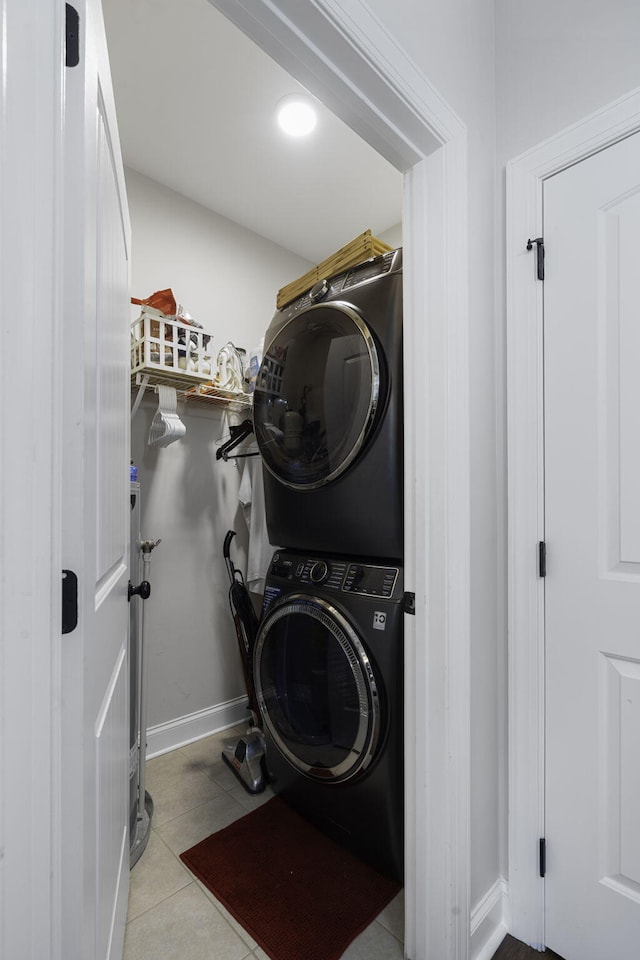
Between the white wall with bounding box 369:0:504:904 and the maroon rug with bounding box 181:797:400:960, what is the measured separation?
405mm

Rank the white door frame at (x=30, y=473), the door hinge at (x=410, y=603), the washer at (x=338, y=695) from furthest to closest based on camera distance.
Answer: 1. the washer at (x=338, y=695)
2. the door hinge at (x=410, y=603)
3. the white door frame at (x=30, y=473)

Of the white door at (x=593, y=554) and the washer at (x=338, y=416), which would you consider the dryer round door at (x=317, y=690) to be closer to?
the washer at (x=338, y=416)

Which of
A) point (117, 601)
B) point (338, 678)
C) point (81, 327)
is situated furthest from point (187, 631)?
point (81, 327)

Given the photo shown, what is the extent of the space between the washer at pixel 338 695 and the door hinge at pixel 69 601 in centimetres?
94

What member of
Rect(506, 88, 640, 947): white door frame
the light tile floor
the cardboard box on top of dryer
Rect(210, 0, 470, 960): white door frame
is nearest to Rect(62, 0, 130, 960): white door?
the light tile floor

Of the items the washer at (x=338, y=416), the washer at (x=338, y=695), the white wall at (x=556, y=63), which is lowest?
the washer at (x=338, y=695)

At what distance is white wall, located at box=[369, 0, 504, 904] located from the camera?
1183 mm

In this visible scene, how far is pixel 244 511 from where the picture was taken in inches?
99.2

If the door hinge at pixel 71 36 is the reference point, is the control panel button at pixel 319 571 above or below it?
below

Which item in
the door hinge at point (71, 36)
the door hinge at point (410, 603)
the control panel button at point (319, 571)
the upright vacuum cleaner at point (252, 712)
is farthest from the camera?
the upright vacuum cleaner at point (252, 712)

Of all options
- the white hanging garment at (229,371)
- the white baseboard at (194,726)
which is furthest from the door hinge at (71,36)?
the white baseboard at (194,726)

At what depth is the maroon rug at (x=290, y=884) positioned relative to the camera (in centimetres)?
125

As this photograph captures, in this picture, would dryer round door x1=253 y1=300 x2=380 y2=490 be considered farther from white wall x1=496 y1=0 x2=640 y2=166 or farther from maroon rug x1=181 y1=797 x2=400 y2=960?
maroon rug x1=181 y1=797 x2=400 y2=960

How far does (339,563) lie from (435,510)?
523mm
